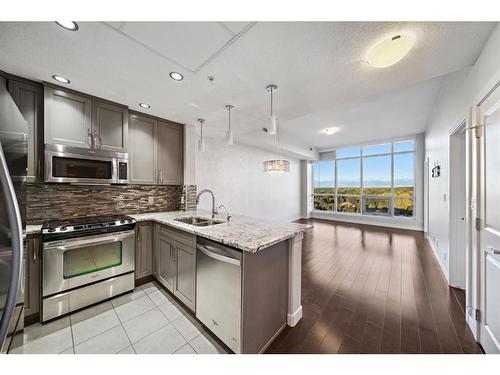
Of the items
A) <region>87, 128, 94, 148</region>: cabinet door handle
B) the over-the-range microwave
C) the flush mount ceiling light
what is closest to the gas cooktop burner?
the over-the-range microwave

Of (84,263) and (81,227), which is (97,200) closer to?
(81,227)

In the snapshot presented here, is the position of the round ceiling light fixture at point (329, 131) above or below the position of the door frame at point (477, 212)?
above

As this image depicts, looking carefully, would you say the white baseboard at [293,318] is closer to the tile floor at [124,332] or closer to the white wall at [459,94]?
the tile floor at [124,332]

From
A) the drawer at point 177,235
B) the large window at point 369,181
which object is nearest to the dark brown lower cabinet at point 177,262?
the drawer at point 177,235

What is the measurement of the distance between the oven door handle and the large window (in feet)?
23.5

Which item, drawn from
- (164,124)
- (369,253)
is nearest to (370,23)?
(164,124)

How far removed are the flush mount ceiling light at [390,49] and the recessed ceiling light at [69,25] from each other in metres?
2.18

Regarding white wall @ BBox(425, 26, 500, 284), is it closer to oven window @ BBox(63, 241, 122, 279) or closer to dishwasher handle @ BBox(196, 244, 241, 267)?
dishwasher handle @ BBox(196, 244, 241, 267)

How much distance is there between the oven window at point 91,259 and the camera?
1857 millimetres

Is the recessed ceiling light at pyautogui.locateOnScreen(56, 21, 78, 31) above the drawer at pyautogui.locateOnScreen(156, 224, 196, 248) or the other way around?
above

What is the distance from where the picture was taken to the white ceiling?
4.20 feet

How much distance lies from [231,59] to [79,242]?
2342 mm

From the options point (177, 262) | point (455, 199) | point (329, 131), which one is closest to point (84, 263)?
point (177, 262)

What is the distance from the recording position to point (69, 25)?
4.10 ft
